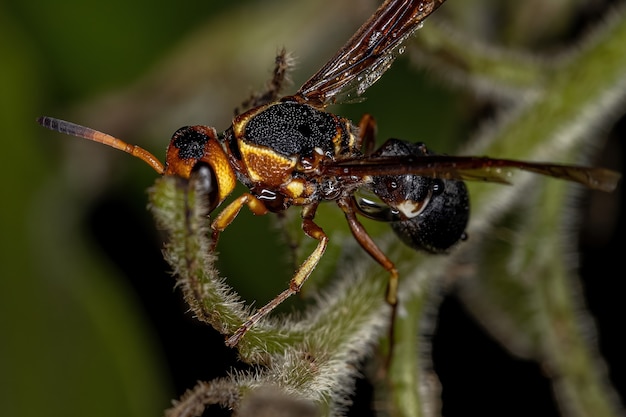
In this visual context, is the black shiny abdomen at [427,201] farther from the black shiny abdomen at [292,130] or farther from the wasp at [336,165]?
the black shiny abdomen at [292,130]

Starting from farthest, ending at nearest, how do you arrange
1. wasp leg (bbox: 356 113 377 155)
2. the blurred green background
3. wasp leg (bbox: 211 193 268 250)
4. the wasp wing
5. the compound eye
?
the blurred green background → wasp leg (bbox: 356 113 377 155) → the wasp wing → wasp leg (bbox: 211 193 268 250) → the compound eye

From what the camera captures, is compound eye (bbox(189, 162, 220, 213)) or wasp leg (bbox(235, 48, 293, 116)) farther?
wasp leg (bbox(235, 48, 293, 116))

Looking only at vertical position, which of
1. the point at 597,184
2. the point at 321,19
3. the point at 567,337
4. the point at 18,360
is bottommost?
the point at 567,337

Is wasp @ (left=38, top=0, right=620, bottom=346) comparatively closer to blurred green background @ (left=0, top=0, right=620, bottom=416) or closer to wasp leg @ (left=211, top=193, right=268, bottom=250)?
wasp leg @ (left=211, top=193, right=268, bottom=250)

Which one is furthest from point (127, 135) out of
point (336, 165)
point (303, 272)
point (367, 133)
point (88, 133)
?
point (303, 272)

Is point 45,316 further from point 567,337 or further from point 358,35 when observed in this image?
point 567,337

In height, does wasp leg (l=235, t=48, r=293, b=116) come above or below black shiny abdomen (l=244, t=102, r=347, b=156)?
above

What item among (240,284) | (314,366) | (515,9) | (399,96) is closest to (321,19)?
(399,96)

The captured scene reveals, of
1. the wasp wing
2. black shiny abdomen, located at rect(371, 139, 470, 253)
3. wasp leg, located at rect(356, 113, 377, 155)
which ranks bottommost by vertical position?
black shiny abdomen, located at rect(371, 139, 470, 253)

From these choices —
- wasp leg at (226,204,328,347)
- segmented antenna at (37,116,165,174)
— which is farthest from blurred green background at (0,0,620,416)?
segmented antenna at (37,116,165,174)

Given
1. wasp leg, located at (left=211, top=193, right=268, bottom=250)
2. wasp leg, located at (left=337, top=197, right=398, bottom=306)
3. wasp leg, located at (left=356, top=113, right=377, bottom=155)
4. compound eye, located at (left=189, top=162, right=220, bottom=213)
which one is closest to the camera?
compound eye, located at (left=189, top=162, right=220, bottom=213)
